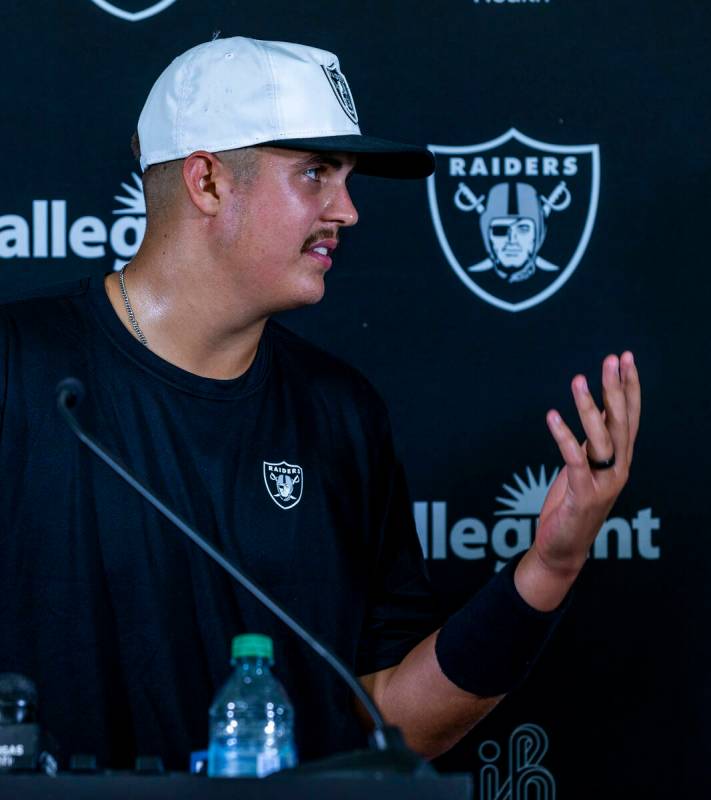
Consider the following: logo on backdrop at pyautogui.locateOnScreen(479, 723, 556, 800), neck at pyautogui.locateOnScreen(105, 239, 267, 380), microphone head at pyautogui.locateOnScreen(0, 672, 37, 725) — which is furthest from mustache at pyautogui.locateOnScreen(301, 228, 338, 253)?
logo on backdrop at pyautogui.locateOnScreen(479, 723, 556, 800)

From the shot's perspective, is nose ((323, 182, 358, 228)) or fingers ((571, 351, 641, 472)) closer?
fingers ((571, 351, 641, 472))

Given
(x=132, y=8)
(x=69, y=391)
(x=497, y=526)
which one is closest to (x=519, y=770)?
(x=497, y=526)

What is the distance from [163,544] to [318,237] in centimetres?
43

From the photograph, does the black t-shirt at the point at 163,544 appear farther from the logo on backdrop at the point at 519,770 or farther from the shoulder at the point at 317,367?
the logo on backdrop at the point at 519,770

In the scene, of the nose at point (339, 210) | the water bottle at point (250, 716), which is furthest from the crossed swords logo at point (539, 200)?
the water bottle at point (250, 716)

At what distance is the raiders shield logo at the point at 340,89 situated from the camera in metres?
1.70

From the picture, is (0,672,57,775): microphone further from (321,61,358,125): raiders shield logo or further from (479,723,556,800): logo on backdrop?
(479,723,556,800): logo on backdrop

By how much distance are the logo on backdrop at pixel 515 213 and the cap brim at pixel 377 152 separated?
32cm

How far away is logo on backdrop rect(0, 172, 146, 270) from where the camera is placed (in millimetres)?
2139

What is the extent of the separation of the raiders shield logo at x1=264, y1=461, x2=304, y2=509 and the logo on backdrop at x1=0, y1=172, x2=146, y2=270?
0.58 m

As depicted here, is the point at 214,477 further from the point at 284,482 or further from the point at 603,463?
the point at 603,463

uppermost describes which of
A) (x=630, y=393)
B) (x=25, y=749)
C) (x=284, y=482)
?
(x=630, y=393)

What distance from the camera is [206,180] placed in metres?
1.73

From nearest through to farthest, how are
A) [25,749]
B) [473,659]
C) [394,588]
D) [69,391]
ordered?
[25,749], [69,391], [473,659], [394,588]
